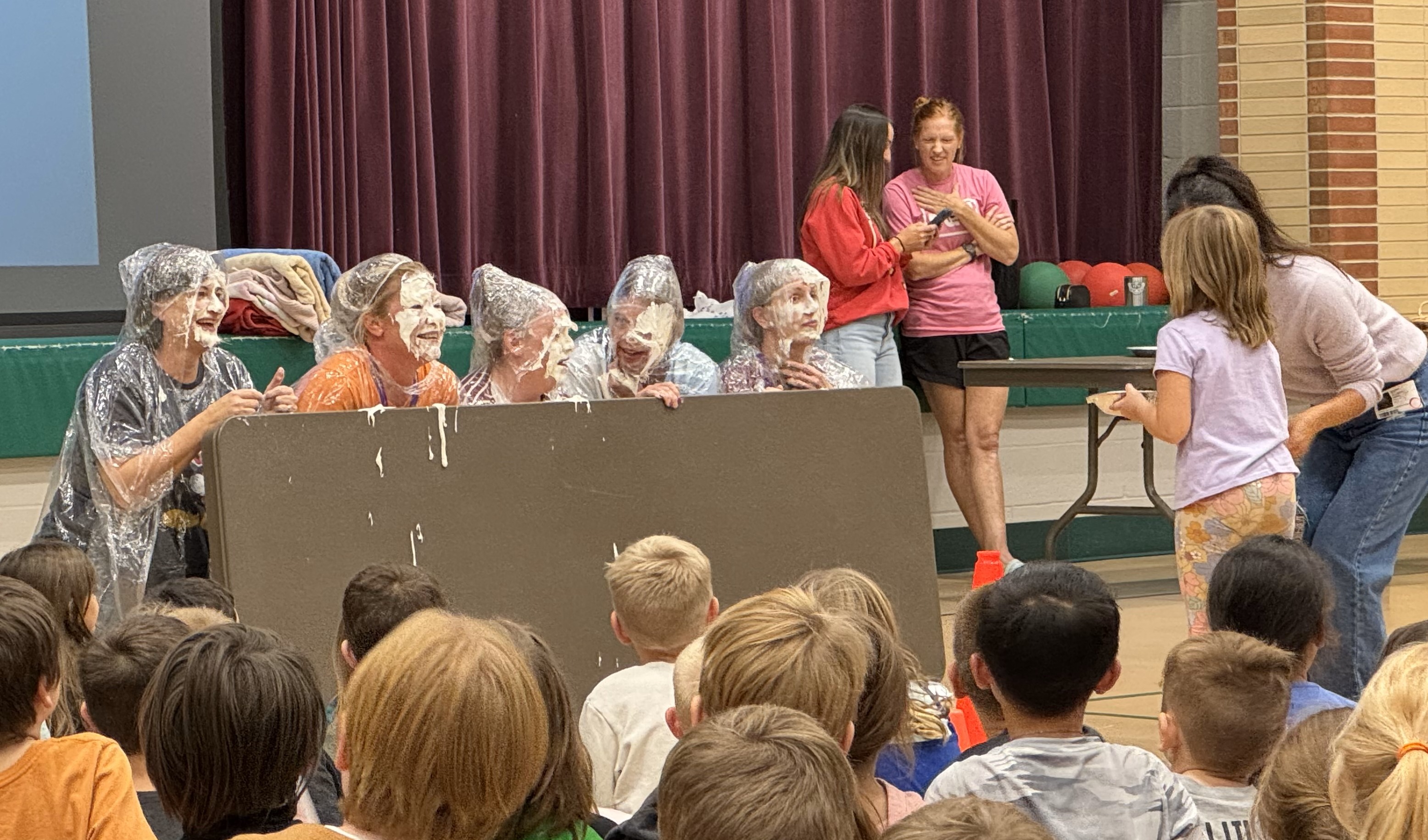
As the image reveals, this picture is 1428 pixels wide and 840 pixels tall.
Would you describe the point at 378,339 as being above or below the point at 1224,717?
above

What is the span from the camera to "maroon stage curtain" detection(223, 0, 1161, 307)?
695 centimetres

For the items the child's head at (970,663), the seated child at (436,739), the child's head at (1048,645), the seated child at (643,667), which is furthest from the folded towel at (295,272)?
the seated child at (436,739)

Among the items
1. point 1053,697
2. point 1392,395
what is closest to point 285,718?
point 1053,697

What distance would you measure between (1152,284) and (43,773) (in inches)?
260

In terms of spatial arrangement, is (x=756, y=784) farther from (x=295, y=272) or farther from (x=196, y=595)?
(x=295, y=272)

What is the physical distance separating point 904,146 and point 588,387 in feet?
12.5

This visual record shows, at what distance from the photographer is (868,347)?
6.81m

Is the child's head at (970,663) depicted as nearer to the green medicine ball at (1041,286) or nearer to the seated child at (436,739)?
the seated child at (436,739)

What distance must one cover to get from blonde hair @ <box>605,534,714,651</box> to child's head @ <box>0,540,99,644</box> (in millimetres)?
988

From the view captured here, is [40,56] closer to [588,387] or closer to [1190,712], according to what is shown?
[588,387]

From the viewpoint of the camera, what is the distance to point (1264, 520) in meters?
4.12

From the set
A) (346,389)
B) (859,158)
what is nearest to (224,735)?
(346,389)

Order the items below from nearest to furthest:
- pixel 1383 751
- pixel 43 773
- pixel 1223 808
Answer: pixel 1383 751
pixel 43 773
pixel 1223 808

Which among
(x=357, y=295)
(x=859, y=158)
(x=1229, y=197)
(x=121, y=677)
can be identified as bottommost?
(x=121, y=677)
